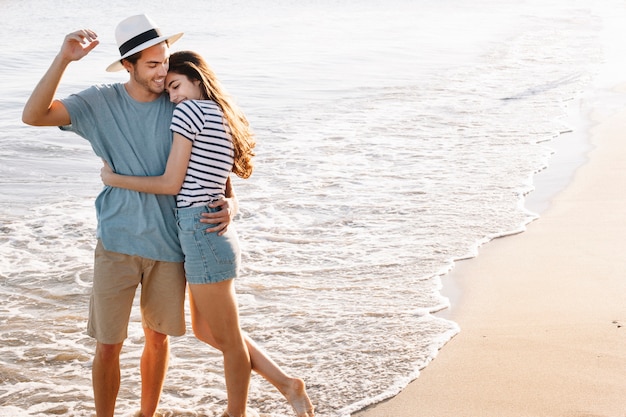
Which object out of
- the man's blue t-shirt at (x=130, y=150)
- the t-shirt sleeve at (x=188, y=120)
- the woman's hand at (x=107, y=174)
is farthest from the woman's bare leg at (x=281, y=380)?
the t-shirt sleeve at (x=188, y=120)

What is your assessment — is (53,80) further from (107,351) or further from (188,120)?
(107,351)

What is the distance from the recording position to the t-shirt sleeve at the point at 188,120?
3.51 metres

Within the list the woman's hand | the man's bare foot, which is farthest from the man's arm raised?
the man's bare foot

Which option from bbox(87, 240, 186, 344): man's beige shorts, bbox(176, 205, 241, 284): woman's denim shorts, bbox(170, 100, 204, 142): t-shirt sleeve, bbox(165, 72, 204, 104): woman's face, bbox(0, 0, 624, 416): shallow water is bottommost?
bbox(0, 0, 624, 416): shallow water

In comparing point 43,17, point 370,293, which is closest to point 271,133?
point 370,293

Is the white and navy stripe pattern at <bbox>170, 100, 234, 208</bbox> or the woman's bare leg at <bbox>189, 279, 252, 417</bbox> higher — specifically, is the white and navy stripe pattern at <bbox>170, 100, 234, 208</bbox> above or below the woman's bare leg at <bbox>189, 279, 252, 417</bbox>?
above

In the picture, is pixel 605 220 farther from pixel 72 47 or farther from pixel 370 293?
pixel 72 47

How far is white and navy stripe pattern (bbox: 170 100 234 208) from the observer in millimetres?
3523

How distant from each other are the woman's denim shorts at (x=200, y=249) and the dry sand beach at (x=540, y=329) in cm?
120

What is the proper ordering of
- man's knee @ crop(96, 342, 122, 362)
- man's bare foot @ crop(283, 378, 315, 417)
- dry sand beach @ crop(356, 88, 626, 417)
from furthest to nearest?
1. dry sand beach @ crop(356, 88, 626, 417)
2. man's bare foot @ crop(283, 378, 315, 417)
3. man's knee @ crop(96, 342, 122, 362)

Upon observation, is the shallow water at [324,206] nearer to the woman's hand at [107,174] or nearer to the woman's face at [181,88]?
the woman's hand at [107,174]

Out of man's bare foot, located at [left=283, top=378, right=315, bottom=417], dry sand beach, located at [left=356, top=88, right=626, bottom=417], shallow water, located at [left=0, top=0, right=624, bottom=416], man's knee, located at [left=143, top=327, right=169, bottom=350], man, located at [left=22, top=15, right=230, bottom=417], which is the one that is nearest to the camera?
man, located at [left=22, top=15, right=230, bottom=417]

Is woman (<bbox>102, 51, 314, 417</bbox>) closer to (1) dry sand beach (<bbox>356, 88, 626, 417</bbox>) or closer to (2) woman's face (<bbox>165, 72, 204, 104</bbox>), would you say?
(2) woman's face (<bbox>165, 72, 204, 104</bbox>)

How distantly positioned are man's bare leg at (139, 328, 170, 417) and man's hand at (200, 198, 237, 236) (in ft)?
2.01
